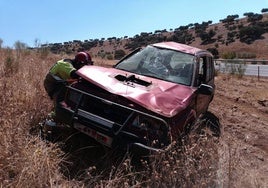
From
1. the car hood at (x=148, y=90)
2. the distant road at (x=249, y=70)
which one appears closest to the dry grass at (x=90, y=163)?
the car hood at (x=148, y=90)

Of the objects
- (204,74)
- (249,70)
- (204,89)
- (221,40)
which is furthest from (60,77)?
(221,40)

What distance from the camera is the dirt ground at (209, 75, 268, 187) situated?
16.7ft

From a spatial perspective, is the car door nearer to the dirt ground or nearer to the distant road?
the dirt ground

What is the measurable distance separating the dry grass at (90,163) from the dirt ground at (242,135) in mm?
44

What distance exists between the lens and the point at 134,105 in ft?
17.8

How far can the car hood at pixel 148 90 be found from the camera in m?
5.47

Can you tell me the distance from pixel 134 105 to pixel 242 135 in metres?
3.98

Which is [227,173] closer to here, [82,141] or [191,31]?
[82,141]

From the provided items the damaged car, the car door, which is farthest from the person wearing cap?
the car door

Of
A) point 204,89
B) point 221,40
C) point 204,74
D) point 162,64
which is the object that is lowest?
point 221,40

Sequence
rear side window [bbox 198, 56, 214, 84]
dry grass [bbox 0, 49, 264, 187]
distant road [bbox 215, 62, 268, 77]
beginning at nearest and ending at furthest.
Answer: dry grass [bbox 0, 49, 264, 187]
rear side window [bbox 198, 56, 214, 84]
distant road [bbox 215, 62, 268, 77]

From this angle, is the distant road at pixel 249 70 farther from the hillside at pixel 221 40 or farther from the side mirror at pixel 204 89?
the hillside at pixel 221 40

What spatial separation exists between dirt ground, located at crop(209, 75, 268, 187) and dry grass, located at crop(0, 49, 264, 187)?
0.04 metres

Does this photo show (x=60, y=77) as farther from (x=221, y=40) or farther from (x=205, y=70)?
(x=221, y=40)
